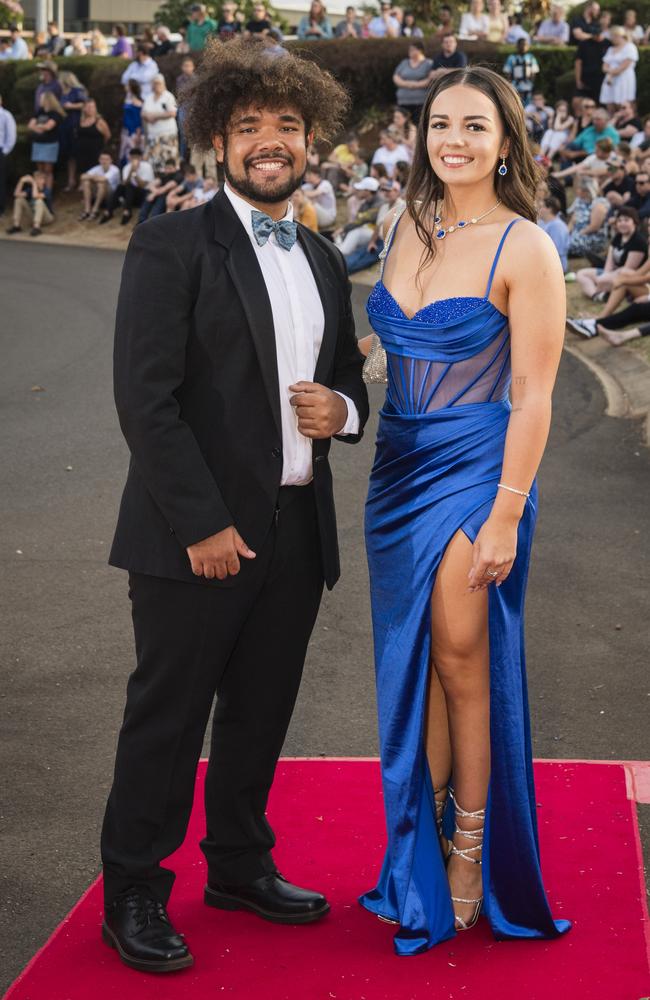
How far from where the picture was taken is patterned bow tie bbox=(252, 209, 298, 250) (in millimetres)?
3398

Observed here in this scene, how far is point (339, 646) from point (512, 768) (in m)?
2.48

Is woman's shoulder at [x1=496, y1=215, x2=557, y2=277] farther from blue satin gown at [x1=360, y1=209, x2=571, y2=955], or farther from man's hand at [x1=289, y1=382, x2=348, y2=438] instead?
man's hand at [x1=289, y1=382, x2=348, y2=438]

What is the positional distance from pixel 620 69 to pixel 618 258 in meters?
7.40

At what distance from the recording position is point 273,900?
363 centimetres

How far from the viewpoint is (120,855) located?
3438mm

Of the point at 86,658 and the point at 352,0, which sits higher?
the point at 352,0

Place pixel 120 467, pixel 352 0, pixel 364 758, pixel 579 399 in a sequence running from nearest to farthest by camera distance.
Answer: pixel 364 758
pixel 120 467
pixel 579 399
pixel 352 0

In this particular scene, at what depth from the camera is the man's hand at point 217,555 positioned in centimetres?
330

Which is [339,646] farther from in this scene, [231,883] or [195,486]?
[195,486]

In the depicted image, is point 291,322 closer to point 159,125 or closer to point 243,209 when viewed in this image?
point 243,209

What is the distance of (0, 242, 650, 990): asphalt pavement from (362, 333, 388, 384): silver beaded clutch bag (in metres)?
1.77

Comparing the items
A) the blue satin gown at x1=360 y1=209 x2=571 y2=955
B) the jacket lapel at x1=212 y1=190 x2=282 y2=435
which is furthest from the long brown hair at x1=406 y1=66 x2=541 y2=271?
the jacket lapel at x1=212 y1=190 x2=282 y2=435

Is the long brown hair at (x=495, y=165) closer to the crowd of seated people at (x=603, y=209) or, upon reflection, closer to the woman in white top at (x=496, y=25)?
the crowd of seated people at (x=603, y=209)

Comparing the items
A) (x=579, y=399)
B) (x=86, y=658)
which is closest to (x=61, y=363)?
(x=579, y=399)
